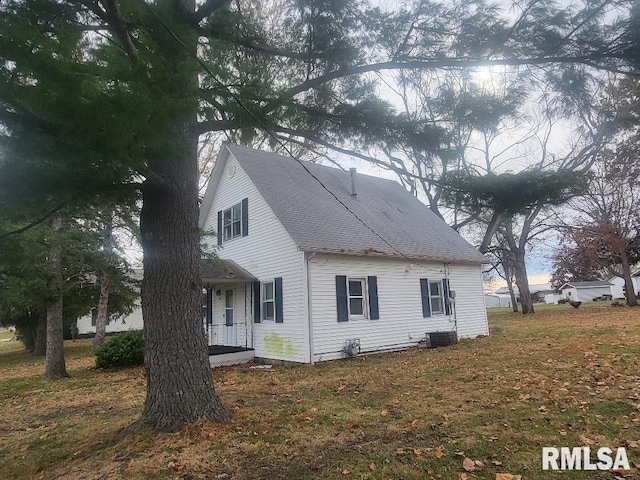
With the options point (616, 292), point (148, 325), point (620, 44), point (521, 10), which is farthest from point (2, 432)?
point (616, 292)

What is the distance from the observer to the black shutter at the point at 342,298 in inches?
444

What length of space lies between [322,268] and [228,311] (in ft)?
14.3

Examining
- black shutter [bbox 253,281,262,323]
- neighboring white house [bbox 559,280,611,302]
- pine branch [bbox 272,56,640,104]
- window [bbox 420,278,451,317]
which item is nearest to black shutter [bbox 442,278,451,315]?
window [bbox 420,278,451,317]

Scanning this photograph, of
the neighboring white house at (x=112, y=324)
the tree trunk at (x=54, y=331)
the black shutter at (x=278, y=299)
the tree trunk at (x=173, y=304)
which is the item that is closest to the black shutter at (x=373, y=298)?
the black shutter at (x=278, y=299)

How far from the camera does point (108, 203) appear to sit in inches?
190

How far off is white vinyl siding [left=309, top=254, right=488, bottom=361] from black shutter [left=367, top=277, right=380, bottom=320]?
0.54 feet

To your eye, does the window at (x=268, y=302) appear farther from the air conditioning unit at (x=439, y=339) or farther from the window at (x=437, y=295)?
the window at (x=437, y=295)

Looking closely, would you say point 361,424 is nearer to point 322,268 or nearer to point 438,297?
point 322,268

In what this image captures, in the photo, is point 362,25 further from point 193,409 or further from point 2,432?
point 2,432

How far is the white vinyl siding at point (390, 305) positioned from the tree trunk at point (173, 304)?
576cm

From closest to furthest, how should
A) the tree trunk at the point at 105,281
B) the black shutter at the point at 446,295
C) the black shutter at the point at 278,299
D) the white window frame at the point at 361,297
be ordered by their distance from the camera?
the black shutter at the point at 278,299
the white window frame at the point at 361,297
the tree trunk at the point at 105,281
the black shutter at the point at 446,295

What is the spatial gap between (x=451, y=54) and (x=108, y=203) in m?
4.38

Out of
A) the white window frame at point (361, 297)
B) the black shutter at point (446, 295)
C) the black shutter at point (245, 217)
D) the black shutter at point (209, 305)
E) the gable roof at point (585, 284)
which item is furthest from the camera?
the gable roof at point (585, 284)

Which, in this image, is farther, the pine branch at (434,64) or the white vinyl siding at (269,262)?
the white vinyl siding at (269,262)
